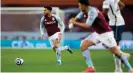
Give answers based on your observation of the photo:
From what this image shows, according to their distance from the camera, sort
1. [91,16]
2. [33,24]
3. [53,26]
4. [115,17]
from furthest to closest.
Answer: [33,24] → [53,26] → [115,17] → [91,16]

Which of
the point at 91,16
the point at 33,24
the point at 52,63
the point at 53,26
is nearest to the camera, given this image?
the point at 91,16

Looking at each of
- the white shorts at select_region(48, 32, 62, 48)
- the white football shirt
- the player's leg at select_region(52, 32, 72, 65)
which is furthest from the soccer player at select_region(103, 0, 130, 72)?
the white shorts at select_region(48, 32, 62, 48)

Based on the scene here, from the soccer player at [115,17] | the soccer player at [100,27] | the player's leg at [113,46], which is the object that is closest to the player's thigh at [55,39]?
the soccer player at [115,17]

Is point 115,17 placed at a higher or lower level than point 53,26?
higher

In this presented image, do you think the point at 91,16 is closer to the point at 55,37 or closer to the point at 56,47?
the point at 56,47

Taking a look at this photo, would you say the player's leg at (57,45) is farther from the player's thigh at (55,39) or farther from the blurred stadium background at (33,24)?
the blurred stadium background at (33,24)

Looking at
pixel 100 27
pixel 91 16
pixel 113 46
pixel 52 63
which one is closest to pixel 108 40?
pixel 113 46

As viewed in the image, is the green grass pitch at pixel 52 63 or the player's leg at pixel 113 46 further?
the green grass pitch at pixel 52 63

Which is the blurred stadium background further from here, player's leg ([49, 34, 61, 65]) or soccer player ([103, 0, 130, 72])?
soccer player ([103, 0, 130, 72])

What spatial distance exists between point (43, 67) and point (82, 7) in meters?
3.33

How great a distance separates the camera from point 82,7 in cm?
1069

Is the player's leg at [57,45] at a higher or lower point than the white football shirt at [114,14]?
lower

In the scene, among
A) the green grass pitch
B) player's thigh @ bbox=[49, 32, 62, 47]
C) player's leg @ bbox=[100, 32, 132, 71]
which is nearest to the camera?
player's leg @ bbox=[100, 32, 132, 71]

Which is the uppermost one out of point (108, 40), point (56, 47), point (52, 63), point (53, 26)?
point (108, 40)
